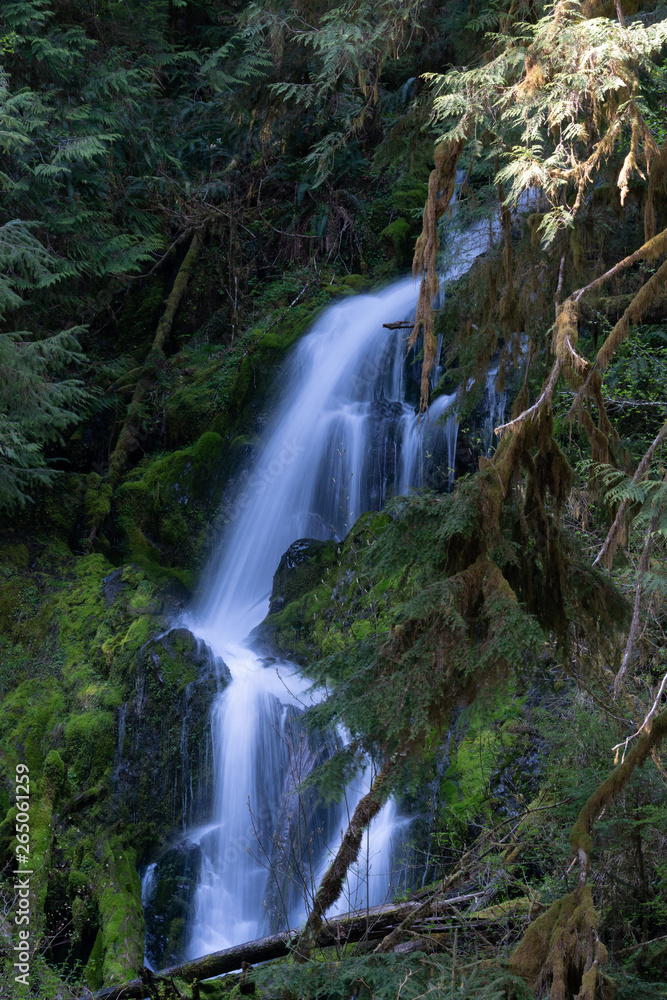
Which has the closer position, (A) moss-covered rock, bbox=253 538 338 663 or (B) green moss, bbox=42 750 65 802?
(B) green moss, bbox=42 750 65 802

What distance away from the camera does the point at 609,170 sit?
4.70 m

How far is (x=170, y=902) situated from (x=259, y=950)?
7.89ft

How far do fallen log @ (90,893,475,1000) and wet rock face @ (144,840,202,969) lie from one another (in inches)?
61.1

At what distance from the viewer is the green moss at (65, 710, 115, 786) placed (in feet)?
25.2

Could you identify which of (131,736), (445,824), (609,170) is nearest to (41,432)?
(131,736)

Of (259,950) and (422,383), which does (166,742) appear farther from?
(422,383)

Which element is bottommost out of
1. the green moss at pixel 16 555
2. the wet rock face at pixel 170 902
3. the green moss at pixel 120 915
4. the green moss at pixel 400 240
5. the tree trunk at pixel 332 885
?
the wet rock face at pixel 170 902

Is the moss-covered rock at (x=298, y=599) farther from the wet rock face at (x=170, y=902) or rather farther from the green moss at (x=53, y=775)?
the green moss at (x=53, y=775)

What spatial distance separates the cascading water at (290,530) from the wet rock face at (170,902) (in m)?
0.10

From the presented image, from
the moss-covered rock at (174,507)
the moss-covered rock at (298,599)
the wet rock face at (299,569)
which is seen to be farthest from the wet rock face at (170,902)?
the moss-covered rock at (174,507)

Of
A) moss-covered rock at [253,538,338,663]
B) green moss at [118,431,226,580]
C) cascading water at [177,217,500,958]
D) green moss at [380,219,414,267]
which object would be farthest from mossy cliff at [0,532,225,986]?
green moss at [380,219,414,267]

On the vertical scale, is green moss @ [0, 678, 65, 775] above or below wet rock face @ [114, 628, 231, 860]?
above

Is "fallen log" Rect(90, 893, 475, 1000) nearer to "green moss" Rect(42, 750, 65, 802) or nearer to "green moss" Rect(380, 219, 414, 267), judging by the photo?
"green moss" Rect(42, 750, 65, 802)

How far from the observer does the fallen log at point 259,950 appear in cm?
433
